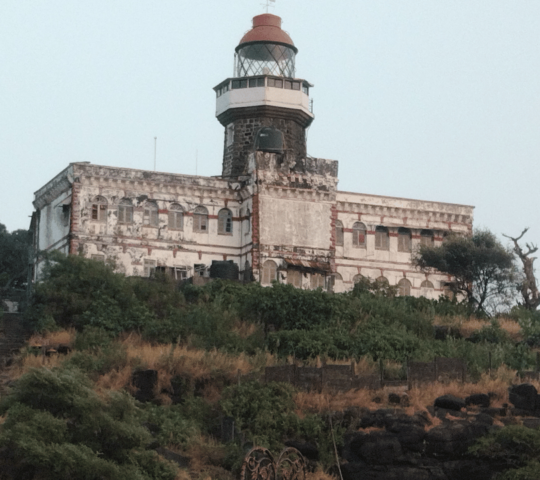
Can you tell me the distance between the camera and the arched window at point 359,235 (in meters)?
60.0

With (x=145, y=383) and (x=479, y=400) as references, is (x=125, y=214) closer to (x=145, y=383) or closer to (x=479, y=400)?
(x=145, y=383)

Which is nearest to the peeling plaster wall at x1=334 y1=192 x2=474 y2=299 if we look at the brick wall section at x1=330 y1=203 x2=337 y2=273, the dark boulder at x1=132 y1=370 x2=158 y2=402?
the brick wall section at x1=330 y1=203 x2=337 y2=273

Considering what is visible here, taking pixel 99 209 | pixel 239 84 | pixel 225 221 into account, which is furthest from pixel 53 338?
pixel 239 84

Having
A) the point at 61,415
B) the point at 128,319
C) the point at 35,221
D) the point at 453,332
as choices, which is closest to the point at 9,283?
the point at 35,221

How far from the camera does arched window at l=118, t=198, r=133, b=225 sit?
2176 inches

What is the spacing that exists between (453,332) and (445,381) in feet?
31.7

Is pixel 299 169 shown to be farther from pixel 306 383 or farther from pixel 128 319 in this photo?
pixel 306 383

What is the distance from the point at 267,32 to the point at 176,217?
11.4 m

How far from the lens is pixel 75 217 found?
54500mm

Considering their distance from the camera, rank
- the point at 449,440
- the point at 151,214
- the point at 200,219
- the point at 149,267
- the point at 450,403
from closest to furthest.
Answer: the point at 449,440, the point at 450,403, the point at 149,267, the point at 151,214, the point at 200,219

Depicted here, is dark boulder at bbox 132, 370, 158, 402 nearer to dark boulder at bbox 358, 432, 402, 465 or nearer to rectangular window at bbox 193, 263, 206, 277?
dark boulder at bbox 358, 432, 402, 465

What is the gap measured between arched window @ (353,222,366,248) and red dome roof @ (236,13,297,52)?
9.61 m

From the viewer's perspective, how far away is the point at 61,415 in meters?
29.6

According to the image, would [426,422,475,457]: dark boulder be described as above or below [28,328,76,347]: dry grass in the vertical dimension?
below
